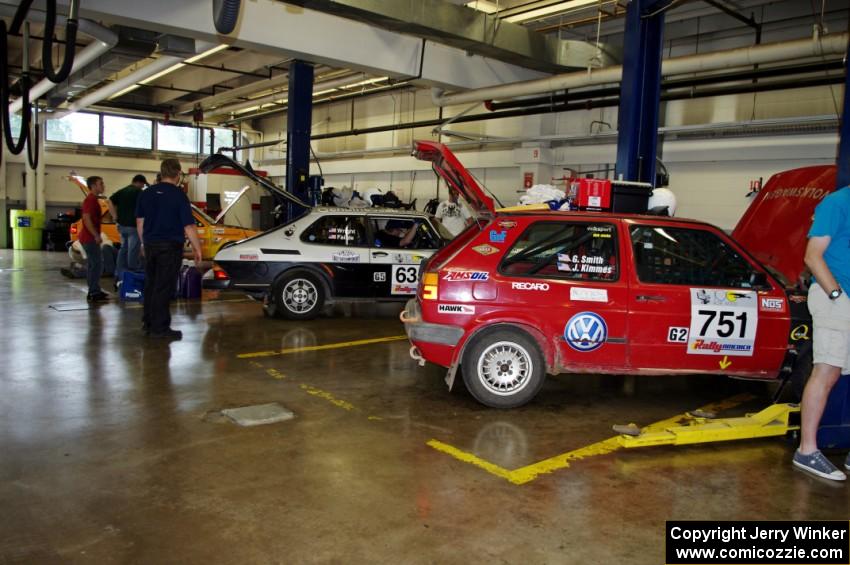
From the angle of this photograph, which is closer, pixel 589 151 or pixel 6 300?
pixel 6 300

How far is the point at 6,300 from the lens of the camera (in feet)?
32.1

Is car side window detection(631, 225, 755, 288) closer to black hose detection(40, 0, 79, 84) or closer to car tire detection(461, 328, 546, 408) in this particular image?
car tire detection(461, 328, 546, 408)

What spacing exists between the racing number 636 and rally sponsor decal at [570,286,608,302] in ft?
2.52

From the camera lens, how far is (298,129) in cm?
1245

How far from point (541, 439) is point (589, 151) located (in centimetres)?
1104

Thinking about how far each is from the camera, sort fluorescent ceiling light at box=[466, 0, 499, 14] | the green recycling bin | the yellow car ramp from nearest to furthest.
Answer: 1. the yellow car ramp
2. fluorescent ceiling light at box=[466, 0, 499, 14]
3. the green recycling bin

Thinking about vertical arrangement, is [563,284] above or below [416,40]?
below

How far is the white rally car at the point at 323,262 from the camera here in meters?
8.40

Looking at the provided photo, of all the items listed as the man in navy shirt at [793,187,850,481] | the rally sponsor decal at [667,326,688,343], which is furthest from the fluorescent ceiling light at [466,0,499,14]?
the man in navy shirt at [793,187,850,481]

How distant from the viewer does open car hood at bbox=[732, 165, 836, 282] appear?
6688 mm

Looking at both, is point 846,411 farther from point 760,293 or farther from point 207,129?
point 207,129

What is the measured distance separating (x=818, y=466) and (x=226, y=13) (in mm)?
7790

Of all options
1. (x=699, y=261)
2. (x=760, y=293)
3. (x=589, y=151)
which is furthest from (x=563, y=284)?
(x=589, y=151)

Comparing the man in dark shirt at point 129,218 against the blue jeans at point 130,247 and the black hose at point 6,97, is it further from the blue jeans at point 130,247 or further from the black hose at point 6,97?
the black hose at point 6,97
